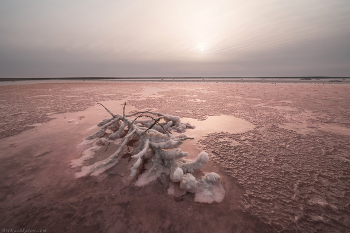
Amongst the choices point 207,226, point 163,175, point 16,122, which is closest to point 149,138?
point 163,175

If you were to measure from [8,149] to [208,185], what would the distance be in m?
3.84

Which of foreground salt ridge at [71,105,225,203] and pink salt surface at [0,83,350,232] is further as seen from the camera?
foreground salt ridge at [71,105,225,203]

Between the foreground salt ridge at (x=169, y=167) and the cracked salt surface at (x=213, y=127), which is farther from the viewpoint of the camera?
the cracked salt surface at (x=213, y=127)

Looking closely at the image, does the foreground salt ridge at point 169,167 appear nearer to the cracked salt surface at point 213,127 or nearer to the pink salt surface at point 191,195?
the pink salt surface at point 191,195

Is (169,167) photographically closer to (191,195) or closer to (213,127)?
(191,195)

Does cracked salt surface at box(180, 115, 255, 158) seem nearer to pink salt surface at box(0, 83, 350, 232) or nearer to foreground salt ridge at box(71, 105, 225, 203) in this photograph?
pink salt surface at box(0, 83, 350, 232)

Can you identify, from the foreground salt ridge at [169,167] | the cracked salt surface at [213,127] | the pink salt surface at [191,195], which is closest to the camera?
the pink salt surface at [191,195]

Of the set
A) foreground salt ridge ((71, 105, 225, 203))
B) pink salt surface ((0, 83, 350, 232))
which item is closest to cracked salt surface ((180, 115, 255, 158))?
pink salt surface ((0, 83, 350, 232))

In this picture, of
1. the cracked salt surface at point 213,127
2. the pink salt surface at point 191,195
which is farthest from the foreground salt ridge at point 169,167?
the cracked salt surface at point 213,127

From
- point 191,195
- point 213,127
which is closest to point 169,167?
point 191,195

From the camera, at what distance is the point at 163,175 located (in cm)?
194

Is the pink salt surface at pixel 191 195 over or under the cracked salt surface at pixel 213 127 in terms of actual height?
under

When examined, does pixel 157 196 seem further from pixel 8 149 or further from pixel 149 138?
pixel 8 149

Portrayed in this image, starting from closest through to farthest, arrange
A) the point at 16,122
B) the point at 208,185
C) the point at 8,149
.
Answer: the point at 208,185
the point at 8,149
the point at 16,122
